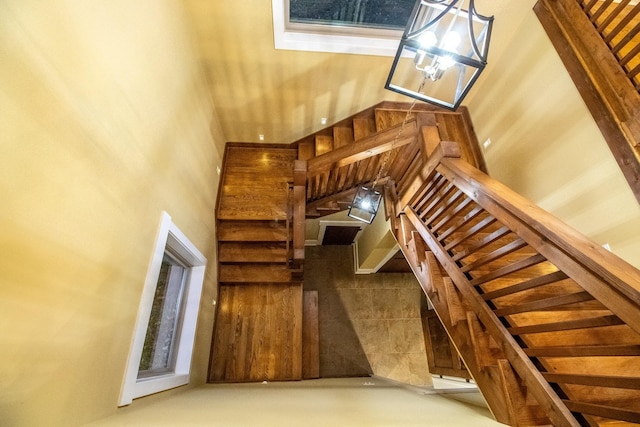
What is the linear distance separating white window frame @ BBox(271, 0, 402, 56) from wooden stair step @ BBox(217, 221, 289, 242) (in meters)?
1.98

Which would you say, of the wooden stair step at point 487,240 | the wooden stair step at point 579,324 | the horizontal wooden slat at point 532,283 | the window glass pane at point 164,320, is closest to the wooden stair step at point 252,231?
the window glass pane at point 164,320

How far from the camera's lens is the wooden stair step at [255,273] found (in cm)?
338

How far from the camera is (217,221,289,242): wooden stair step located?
3.34m

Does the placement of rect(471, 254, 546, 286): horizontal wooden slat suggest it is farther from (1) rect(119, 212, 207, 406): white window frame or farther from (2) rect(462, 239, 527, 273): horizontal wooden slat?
(1) rect(119, 212, 207, 406): white window frame

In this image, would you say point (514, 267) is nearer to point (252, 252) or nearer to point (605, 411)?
point (605, 411)

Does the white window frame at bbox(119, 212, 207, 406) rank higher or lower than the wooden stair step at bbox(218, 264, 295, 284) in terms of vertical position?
lower

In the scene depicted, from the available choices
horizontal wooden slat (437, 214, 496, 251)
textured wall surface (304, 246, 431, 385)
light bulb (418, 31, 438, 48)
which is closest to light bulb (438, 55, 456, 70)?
light bulb (418, 31, 438, 48)

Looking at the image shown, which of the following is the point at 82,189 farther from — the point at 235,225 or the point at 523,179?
the point at 523,179

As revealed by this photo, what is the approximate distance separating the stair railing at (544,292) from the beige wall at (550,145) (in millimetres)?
451

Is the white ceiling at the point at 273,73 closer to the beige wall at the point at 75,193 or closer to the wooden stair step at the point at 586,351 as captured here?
the beige wall at the point at 75,193

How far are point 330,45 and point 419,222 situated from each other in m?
1.94

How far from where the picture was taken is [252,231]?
340cm

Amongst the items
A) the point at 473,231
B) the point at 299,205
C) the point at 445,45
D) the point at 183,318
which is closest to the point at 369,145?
the point at 299,205

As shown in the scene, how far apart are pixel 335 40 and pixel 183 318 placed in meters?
3.04
